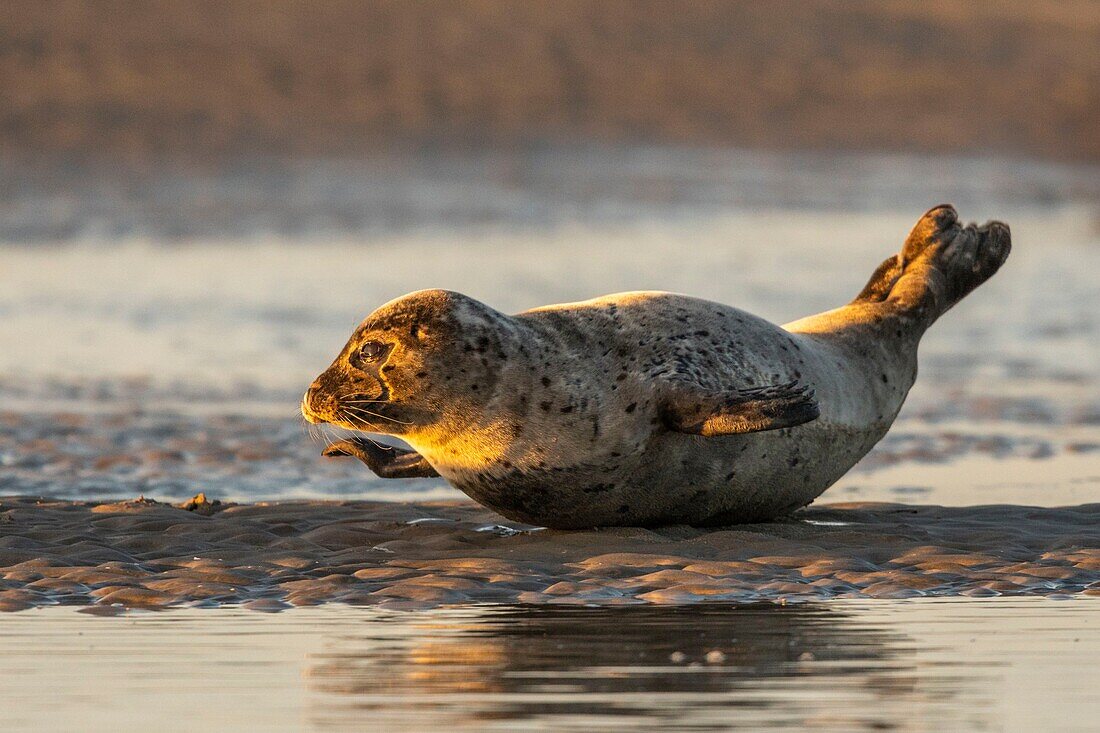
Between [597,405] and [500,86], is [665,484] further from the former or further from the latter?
[500,86]

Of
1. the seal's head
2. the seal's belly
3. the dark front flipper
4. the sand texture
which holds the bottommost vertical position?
the sand texture

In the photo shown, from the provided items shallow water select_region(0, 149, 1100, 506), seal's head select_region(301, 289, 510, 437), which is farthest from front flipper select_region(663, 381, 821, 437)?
shallow water select_region(0, 149, 1100, 506)

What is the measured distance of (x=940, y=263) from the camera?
503 inches

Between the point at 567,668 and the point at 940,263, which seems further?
the point at 940,263

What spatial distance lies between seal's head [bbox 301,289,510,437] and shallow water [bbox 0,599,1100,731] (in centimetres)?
179

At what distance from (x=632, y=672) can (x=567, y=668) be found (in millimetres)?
223

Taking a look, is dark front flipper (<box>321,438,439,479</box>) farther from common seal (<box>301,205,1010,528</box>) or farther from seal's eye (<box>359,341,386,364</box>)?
seal's eye (<box>359,341,386,364</box>)

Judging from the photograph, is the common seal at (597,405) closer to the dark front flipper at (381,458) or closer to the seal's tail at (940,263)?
the dark front flipper at (381,458)

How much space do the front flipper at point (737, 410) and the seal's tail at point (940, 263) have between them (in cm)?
239

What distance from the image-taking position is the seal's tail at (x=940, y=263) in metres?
12.5

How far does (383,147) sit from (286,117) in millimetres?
2150

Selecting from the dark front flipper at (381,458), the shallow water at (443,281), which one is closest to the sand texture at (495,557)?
the dark front flipper at (381,458)

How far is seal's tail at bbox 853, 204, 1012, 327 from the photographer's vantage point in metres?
12.5

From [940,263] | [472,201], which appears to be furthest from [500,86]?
[940,263]
